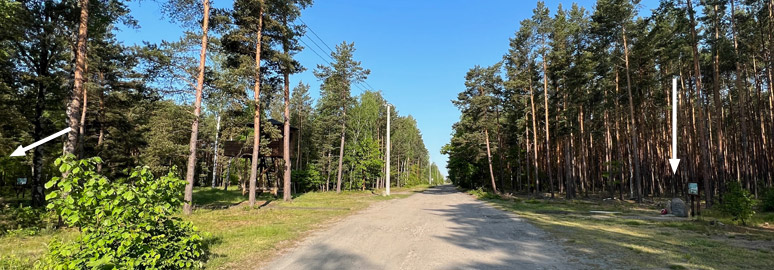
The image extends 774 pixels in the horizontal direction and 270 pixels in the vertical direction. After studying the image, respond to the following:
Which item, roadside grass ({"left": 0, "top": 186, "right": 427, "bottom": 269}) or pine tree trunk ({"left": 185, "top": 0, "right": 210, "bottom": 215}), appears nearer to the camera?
roadside grass ({"left": 0, "top": 186, "right": 427, "bottom": 269})

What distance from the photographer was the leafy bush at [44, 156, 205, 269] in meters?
4.44

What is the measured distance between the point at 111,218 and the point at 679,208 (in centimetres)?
1891

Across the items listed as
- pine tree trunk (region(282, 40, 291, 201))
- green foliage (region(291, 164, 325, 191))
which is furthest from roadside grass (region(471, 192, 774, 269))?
green foliage (region(291, 164, 325, 191))

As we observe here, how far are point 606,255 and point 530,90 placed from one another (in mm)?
24475

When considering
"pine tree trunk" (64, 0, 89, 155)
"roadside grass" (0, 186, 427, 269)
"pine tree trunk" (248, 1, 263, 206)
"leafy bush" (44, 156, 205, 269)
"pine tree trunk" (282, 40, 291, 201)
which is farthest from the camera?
"pine tree trunk" (282, 40, 291, 201)

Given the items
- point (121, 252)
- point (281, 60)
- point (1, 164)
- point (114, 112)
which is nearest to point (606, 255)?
point (121, 252)

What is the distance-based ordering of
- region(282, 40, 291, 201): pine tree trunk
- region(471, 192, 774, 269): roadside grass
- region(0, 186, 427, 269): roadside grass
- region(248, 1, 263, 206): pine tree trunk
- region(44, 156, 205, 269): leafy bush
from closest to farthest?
region(44, 156, 205, 269): leafy bush
region(471, 192, 774, 269): roadside grass
region(0, 186, 427, 269): roadside grass
region(248, 1, 263, 206): pine tree trunk
region(282, 40, 291, 201): pine tree trunk

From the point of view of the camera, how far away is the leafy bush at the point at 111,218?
14.6ft

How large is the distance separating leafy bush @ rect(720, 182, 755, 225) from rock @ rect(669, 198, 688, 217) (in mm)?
1929

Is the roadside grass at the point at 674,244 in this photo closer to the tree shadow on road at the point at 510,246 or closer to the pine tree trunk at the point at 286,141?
the tree shadow on road at the point at 510,246

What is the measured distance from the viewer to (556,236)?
948cm

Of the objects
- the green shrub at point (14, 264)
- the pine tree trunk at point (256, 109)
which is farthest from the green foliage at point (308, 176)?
the green shrub at point (14, 264)

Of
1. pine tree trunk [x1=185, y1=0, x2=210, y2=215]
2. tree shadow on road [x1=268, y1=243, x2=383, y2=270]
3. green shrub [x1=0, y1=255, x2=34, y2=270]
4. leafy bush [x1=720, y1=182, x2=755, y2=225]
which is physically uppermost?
pine tree trunk [x1=185, y1=0, x2=210, y2=215]

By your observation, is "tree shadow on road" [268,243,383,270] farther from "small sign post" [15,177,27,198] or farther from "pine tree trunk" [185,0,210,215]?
"small sign post" [15,177,27,198]
